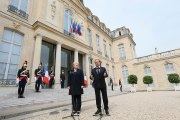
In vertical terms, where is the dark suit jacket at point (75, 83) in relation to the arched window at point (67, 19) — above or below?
below

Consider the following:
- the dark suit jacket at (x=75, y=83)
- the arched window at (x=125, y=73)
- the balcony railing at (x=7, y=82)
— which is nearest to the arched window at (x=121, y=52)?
the arched window at (x=125, y=73)

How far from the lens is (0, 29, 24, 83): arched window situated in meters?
8.11

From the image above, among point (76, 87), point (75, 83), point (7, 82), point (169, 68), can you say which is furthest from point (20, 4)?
point (169, 68)

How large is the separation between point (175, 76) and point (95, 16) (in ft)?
50.6

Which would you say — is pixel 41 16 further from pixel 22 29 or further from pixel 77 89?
pixel 77 89

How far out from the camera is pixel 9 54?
335 inches

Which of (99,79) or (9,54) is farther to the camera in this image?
(9,54)

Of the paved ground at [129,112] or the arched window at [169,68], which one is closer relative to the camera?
the paved ground at [129,112]

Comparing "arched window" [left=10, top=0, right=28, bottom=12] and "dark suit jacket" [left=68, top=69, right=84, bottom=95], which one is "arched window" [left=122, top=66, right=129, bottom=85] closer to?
"arched window" [left=10, top=0, right=28, bottom=12]

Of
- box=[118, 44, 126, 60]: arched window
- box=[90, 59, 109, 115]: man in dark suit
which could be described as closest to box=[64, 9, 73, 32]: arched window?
box=[90, 59, 109, 115]: man in dark suit

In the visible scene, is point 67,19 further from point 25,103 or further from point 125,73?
point 125,73

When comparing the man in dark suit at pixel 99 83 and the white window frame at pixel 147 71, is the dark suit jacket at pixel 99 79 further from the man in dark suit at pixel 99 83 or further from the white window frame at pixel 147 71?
the white window frame at pixel 147 71

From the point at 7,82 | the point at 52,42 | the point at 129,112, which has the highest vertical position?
the point at 52,42

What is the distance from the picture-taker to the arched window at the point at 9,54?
26.6 ft
